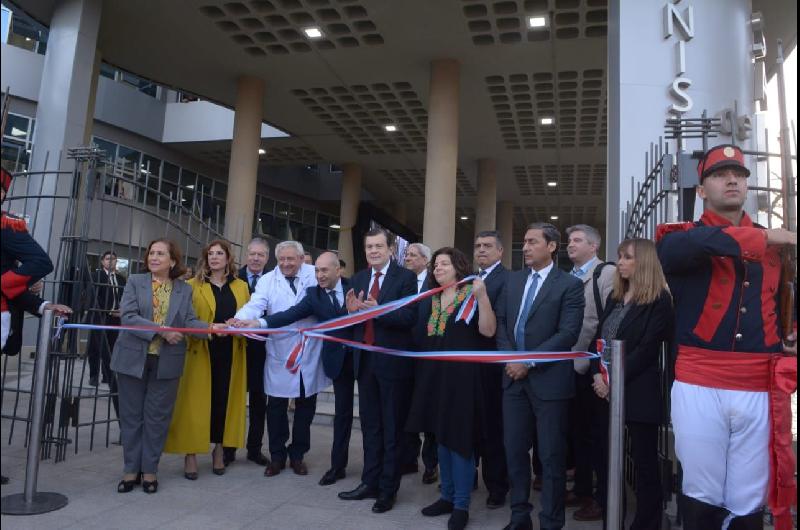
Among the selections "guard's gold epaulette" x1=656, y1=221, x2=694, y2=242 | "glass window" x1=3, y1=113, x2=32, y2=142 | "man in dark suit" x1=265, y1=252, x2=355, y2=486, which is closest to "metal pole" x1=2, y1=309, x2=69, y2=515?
"man in dark suit" x1=265, y1=252, x2=355, y2=486

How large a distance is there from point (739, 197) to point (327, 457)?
4276mm

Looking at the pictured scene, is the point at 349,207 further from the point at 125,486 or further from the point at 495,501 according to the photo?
the point at 495,501

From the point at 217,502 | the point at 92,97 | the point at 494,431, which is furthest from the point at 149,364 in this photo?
the point at 92,97

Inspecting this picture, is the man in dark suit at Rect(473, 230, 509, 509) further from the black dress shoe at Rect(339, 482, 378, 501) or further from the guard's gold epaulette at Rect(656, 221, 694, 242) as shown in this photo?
the guard's gold epaulette at Rect(656, 221, 694, 242)

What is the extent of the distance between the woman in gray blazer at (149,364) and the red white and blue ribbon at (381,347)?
0.36 ft

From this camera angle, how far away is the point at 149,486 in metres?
4.36

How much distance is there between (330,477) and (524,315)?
6.98 ft

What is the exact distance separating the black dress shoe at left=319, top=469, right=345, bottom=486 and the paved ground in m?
0.06

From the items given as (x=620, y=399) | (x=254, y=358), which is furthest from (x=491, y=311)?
(x=254, y=358)

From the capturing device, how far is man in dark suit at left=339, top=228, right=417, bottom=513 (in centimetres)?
427

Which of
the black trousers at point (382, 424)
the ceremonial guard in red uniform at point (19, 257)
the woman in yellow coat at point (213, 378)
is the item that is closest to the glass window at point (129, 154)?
the woman in yellow coat at point (213, 378)

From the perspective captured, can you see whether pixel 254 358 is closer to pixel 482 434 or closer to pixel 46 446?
pixel 46 446

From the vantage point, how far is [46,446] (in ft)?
16.7

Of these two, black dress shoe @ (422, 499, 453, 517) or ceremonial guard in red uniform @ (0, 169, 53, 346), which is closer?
ceremonial guard in red uniform @ (0, 169, 53, 346)
